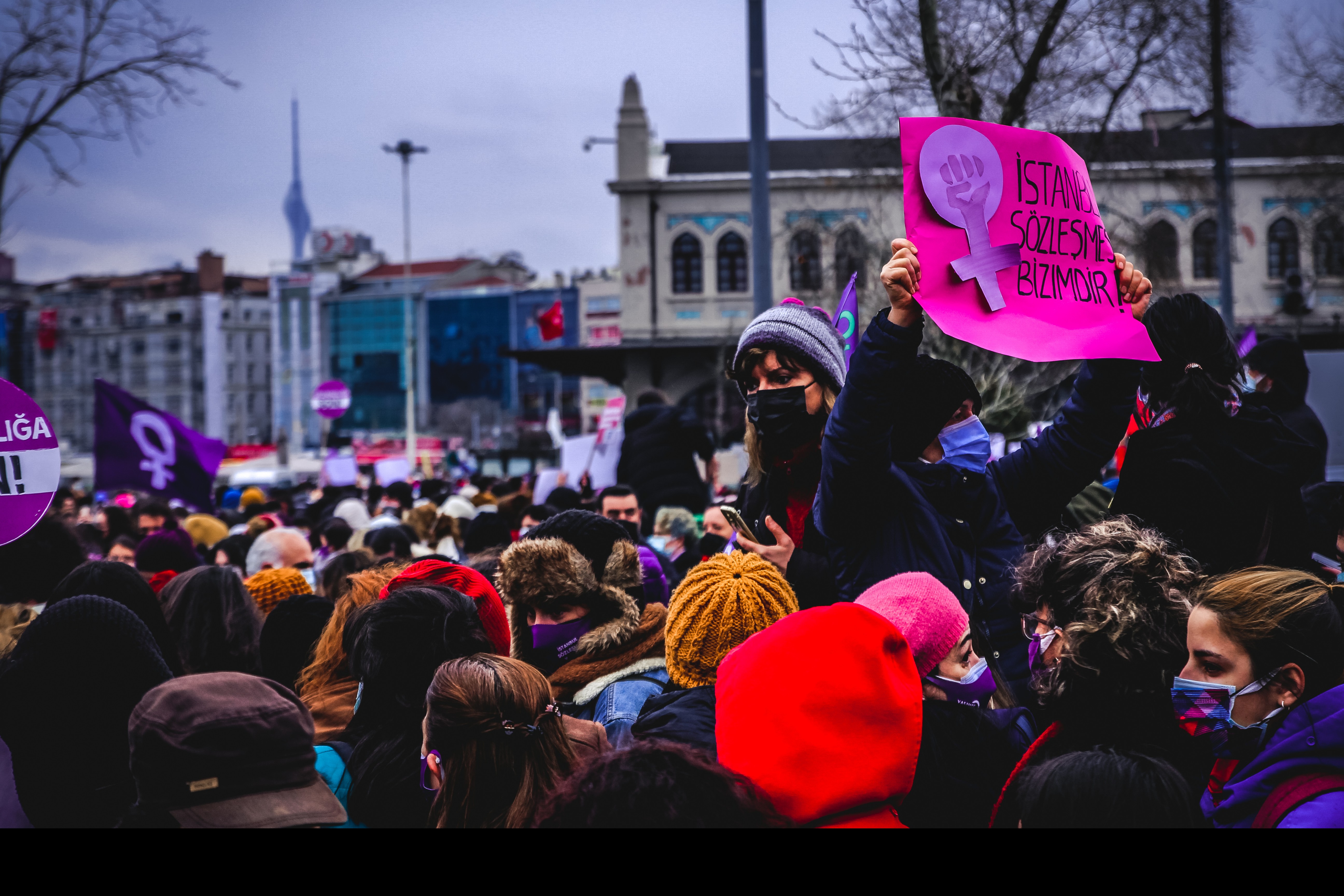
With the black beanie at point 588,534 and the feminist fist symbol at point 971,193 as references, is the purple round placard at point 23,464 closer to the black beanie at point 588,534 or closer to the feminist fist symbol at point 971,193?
the black beanie at point 588,534

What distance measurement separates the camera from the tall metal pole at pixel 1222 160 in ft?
35.0

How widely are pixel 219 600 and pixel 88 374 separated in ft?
391

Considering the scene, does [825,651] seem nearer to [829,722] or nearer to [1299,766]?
[829,722]

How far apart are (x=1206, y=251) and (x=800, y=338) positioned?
31.6 meters

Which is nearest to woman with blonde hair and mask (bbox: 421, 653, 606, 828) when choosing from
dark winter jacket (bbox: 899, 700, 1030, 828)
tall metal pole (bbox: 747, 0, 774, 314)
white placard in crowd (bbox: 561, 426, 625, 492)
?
dark winter jacket (bbox: 899, 700, 1030, 828)

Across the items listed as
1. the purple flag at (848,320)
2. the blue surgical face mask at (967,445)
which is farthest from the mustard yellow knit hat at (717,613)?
the purple flag at (848,320)

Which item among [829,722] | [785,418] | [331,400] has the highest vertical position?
[331,400]

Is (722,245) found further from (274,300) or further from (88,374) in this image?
(88,374)

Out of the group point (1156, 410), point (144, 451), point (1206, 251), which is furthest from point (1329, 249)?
point (1156, 410)

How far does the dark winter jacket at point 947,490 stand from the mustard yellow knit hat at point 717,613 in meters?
0.25

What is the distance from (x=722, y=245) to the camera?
3512cm

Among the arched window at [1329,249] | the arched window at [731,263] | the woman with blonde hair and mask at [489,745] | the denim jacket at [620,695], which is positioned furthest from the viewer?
the arched window at [731,263]

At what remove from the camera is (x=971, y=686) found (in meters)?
2.52

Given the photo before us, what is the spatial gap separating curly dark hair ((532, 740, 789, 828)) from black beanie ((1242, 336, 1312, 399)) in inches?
168
